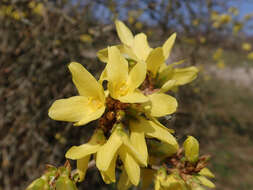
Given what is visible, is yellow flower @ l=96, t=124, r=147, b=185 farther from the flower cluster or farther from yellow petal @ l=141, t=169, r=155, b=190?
yellow petal @ l=141, t=169, r=155, b=190

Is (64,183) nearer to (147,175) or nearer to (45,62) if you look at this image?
(147,175)

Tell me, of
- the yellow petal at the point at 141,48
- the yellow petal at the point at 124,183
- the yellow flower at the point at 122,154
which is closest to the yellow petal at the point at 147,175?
the yellow petal at the point at 124,183

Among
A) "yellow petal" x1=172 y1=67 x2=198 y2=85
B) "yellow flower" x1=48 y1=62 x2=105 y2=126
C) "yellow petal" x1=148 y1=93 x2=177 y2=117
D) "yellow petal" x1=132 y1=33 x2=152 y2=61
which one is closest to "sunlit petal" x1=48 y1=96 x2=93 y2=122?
"yellow flower" x1=48 y1=62 x2=105 y2=126

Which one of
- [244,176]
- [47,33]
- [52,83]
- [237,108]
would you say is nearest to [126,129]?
[47,33]

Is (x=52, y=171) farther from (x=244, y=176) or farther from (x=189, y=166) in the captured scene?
(x=244, y=176)

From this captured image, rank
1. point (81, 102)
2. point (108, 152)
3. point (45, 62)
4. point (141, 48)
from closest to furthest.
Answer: point (108, 152) → point (81, 102) → point (141, 48) → point (45, 62)

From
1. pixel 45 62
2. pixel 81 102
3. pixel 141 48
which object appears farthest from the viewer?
pixel 45 62

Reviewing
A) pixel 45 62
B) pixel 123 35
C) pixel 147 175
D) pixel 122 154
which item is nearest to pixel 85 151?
pixel 122 154
